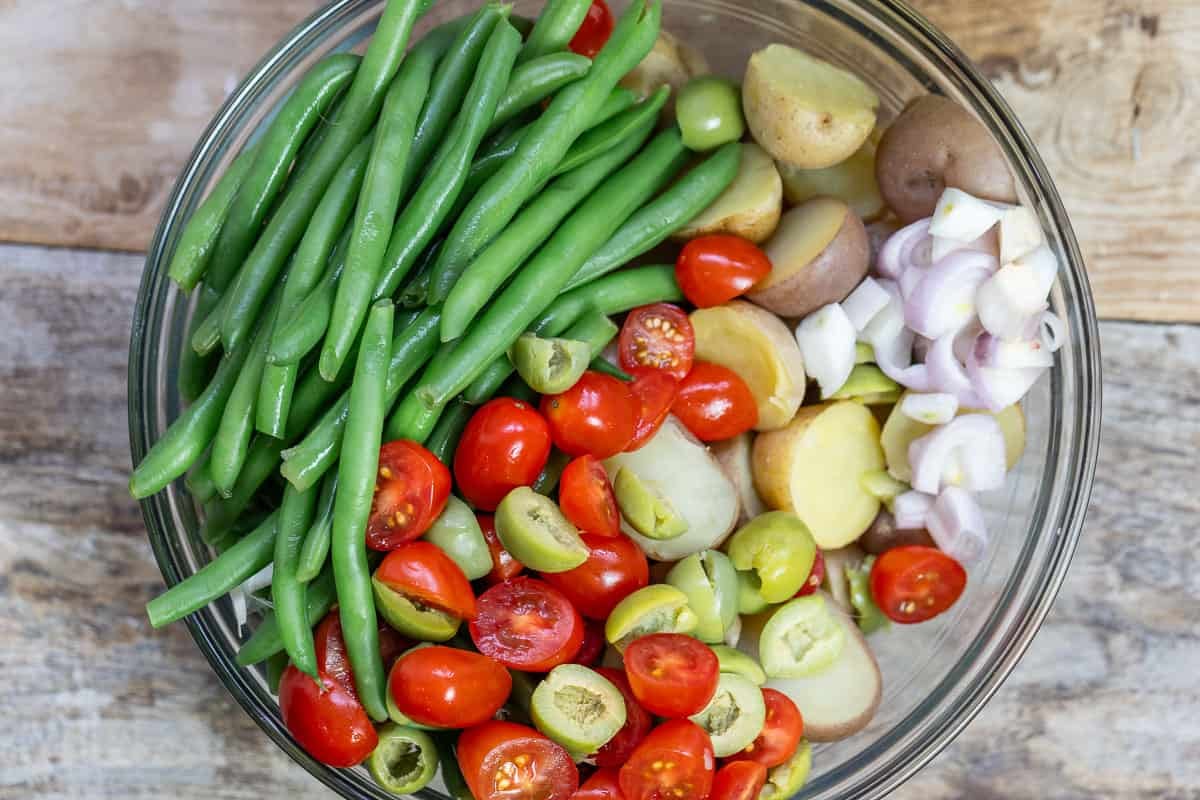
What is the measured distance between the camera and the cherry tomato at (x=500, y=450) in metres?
1.74

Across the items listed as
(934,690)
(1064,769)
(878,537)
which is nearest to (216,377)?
(878,537)

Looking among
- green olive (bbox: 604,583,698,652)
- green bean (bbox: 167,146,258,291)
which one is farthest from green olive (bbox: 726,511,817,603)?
green bean (bbox: 167,146,258,291)

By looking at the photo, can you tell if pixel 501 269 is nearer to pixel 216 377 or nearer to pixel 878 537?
pixel 216 377

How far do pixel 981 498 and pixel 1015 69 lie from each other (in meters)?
0.84

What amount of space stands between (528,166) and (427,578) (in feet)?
2.14

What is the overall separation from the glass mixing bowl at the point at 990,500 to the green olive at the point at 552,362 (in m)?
0.70

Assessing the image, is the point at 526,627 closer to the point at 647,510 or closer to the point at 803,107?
the point at 647,510

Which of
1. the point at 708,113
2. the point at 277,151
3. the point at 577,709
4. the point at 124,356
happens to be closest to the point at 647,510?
the point at 577,709

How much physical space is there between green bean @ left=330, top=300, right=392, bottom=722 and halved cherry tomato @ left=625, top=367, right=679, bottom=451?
42cm

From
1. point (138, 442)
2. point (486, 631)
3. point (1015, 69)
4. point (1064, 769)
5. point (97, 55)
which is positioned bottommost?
point (138, 442)

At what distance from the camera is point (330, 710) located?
1.71 m

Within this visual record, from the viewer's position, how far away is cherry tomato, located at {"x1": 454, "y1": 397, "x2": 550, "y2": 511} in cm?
174

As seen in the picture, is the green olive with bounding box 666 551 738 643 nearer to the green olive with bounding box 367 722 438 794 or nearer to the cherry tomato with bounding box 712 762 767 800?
the cherry tomato with bounding box 712 762 767 800

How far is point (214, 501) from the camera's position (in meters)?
1.87
